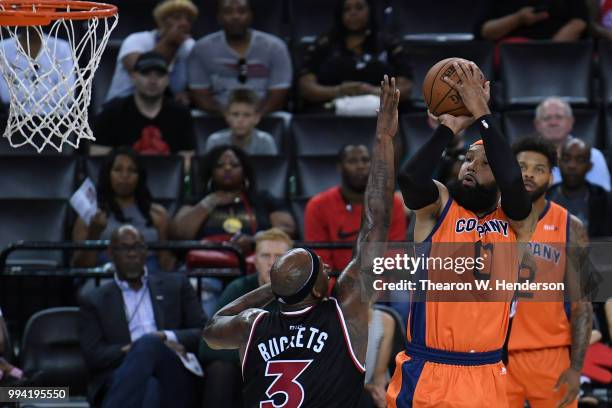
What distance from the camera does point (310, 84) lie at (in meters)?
Answer: 9.96

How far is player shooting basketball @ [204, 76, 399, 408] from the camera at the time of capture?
16.8 ft

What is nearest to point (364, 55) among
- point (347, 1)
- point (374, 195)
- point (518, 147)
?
point (347, 1)

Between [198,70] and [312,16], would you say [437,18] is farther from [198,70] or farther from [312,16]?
[198,70]

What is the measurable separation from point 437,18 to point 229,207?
345 cm

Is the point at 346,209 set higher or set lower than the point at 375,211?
lower

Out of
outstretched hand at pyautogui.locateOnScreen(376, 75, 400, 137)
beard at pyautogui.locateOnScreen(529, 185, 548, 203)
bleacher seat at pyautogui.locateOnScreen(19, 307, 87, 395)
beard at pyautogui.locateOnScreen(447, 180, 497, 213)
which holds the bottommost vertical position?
bleacher seat at pyautogui.locateOnScreen(19, 307, 87, 395)

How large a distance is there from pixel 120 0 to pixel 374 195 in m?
5.73

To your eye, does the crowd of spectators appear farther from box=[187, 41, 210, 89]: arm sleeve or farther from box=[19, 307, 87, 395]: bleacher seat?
box=[19, 307, 87, 395]: bleacher seat

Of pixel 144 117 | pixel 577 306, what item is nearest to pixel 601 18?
pixel 144 117

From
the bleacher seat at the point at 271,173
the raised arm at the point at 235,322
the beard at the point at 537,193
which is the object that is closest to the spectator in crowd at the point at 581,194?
the beard at the point at 537,193

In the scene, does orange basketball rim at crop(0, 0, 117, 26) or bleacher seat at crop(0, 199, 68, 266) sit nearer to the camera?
orange basketball rim at crop(0, 0, 117, 26)

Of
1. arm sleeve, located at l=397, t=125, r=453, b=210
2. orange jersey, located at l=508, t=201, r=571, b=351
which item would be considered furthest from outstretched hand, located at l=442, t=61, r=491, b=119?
orange jersey, located at l=508, t=201, r=571, b=351

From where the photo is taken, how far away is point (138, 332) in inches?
293

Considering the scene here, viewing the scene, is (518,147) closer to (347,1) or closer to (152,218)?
(152,218)
